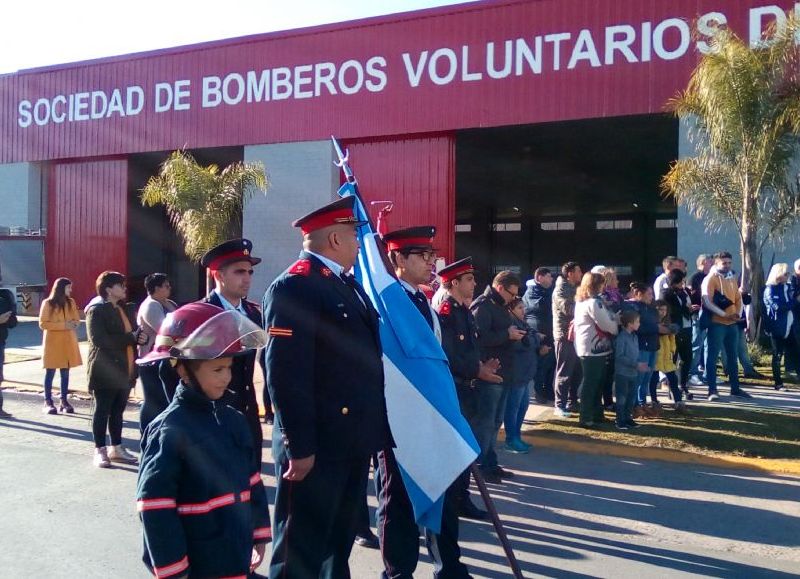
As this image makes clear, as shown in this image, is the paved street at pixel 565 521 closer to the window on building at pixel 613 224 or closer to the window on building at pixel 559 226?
the window on building at pixel 613 224

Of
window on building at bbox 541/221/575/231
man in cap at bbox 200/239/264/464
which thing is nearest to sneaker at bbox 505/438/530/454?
man in cap at bbox 200/239/264/464

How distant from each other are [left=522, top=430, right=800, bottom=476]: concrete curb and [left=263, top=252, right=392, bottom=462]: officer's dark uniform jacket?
180 inches

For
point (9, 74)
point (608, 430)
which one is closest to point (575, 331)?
point (608, 430)

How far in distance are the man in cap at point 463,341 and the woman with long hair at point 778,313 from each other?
6.51 m

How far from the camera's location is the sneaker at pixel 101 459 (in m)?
6.90

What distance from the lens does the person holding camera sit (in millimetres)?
9906

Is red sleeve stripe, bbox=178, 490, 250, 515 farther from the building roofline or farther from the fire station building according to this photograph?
the building roofline

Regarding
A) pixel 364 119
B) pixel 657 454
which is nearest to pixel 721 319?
pixel 657 454

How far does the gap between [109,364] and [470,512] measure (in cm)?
372

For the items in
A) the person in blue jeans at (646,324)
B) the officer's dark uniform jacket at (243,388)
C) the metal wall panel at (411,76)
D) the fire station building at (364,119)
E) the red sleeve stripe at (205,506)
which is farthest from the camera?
the fire station building at (364,119)

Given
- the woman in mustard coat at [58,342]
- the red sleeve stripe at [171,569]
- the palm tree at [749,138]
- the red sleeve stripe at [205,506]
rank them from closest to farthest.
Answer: the red sleeve stripe at [171,569], the red sleeve stripe at [205,506], the woman in mustard coat at [58,342], the palm tree at [749,138]

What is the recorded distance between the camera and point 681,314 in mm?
9336

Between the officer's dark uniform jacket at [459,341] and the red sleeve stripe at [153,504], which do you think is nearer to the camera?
the red sleeve stripe at [153,504]

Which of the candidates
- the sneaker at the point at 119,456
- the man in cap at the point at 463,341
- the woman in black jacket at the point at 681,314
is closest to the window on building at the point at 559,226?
the woman in black jacket at the point at 681,314
